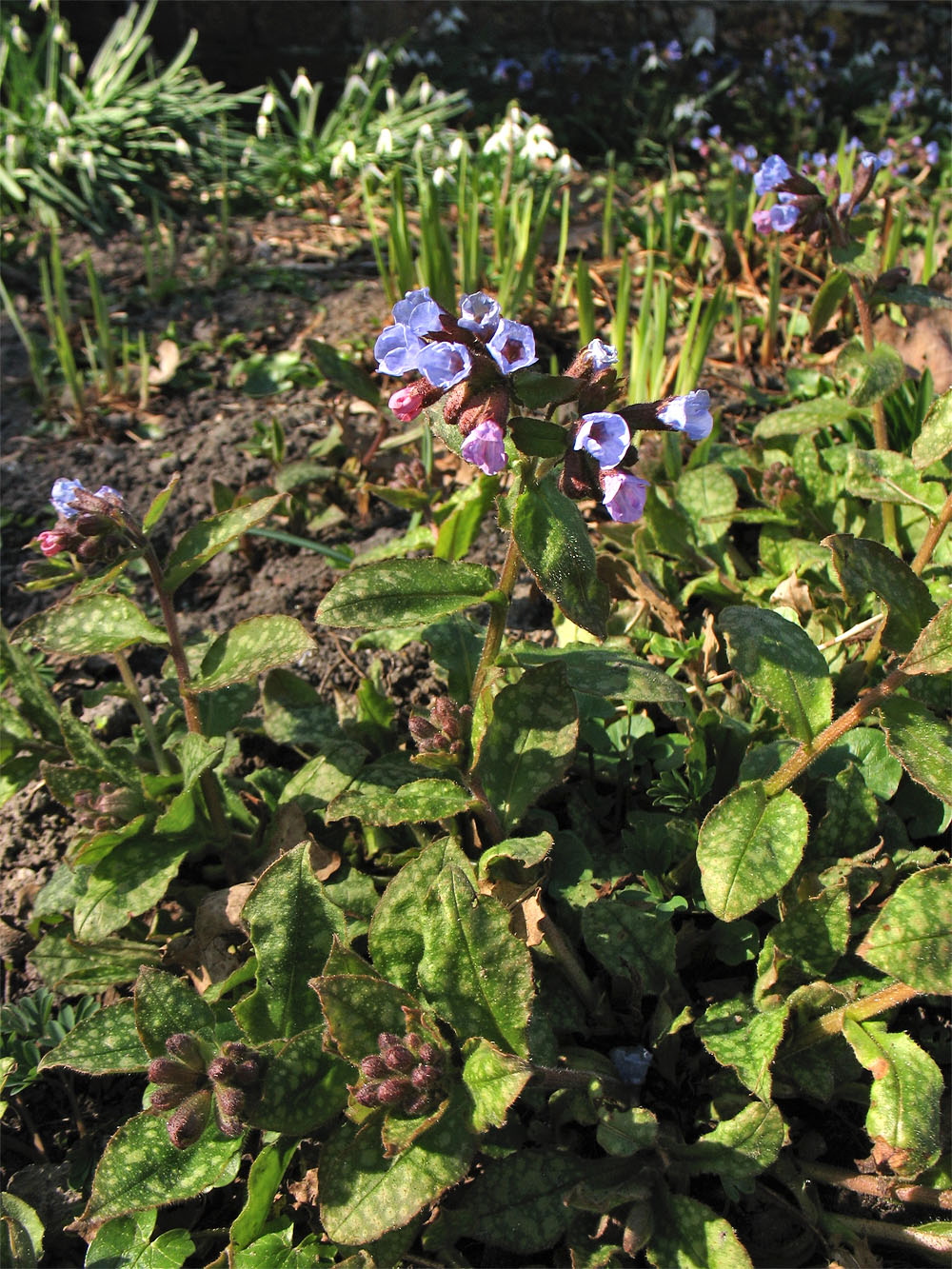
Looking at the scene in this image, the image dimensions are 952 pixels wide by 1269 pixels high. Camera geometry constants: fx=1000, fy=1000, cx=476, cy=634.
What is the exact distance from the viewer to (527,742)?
1949mm

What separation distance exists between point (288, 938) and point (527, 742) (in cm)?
57

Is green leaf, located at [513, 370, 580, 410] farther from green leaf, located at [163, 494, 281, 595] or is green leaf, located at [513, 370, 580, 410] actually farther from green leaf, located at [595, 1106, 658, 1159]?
green leaf, located at [595, 1106, 658, 1159]

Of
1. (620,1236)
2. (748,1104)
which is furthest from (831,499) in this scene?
(620,1236)

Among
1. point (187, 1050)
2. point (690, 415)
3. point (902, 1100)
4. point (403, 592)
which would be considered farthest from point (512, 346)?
point (902, 1100)

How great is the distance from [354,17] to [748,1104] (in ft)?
21.7

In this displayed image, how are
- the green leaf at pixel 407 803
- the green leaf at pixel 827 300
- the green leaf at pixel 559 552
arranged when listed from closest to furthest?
the green leaf at pixel 559 552
the green leaf at pixel 407 803
the green leaf at pixel 827 300

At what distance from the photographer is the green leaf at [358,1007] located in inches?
61.8

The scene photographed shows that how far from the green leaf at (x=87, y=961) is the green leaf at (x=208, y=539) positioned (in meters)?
0.73

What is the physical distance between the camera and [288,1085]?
5.27ft

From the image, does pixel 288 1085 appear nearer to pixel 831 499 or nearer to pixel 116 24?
pixel 831 499

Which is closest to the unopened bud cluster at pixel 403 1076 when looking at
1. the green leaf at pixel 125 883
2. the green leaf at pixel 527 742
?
the green leaf at pixel 527 742

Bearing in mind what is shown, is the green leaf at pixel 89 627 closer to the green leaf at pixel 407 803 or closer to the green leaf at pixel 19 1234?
the green leaf at pixel 407 803

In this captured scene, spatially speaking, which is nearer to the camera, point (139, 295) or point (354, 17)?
point (139, 295)

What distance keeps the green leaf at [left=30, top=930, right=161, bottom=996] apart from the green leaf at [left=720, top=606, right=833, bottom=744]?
4.32 ft
